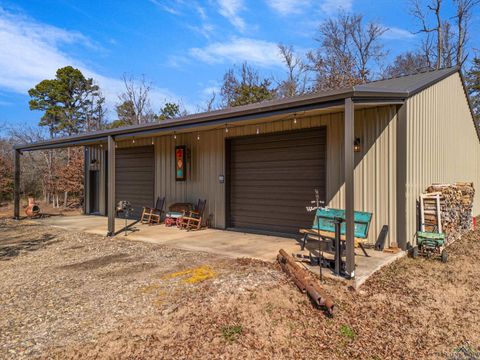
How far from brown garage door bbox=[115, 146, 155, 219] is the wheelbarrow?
281 inches

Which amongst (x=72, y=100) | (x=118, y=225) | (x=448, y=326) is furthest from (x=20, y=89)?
(x=448, y=326)

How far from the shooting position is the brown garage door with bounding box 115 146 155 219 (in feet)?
32.8

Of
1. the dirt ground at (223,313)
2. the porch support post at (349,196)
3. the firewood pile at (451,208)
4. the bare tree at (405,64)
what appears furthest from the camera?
the bare tree at (405,64)

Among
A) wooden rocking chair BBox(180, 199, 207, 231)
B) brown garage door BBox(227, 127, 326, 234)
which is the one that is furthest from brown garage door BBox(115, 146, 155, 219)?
brown garage door BBox(227, 127, 326, 234)

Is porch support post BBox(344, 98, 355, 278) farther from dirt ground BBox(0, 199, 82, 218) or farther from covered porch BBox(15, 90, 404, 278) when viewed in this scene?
dirt ground BBox(0, 199, 82, 218)

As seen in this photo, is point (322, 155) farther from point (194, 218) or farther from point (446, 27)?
point (446, 27)

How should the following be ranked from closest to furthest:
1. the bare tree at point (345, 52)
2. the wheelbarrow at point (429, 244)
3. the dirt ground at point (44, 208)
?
the wheelbarrow at point (429, 244), the dirt ground at point (44, 208), the bare tree at point (345, 52)

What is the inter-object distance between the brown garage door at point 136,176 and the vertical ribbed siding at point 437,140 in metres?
6.99

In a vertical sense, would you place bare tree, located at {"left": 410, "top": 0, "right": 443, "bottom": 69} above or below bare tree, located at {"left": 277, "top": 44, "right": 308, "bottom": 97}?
above

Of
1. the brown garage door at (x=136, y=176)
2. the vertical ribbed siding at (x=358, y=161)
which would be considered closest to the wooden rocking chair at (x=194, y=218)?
the vertical ribbed siding at (x=358, y=161)

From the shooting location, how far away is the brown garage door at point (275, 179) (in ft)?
21.9

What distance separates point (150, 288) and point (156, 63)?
20.1 meters

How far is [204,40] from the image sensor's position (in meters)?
16.6

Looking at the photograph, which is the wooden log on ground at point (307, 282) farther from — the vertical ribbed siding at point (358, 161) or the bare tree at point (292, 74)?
the bare tree at point (292, 74)
